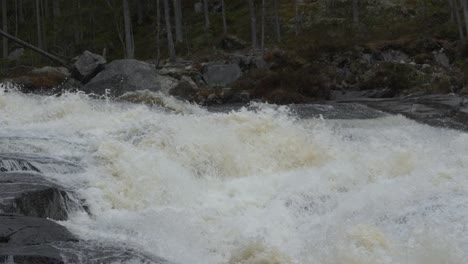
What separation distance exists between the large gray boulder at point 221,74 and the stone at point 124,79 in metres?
2.60

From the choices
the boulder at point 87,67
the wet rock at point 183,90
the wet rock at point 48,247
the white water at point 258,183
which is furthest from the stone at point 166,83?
the wet rock at point 48,247

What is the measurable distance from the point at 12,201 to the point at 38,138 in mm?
4053

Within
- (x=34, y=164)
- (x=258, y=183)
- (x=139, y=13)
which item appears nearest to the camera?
(x=34, y=164)

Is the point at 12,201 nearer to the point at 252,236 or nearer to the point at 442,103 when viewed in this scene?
the point at 252,236

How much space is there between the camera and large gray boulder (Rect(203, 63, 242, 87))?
85.4 feet

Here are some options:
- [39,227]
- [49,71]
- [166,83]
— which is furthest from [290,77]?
[39,227]

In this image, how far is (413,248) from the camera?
24.1ft

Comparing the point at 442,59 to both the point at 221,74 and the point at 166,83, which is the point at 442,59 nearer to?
the point at 221,74

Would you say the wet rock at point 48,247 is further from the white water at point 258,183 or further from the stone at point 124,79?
the stone at point 124,79

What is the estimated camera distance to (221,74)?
86.9 ft

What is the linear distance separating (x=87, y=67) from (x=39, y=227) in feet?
66.6

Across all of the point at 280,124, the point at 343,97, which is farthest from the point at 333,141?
the point at 343,97

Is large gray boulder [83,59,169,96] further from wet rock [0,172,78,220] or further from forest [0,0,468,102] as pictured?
wet rock [0,172,78,220]

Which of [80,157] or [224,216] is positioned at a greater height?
[80,157]
